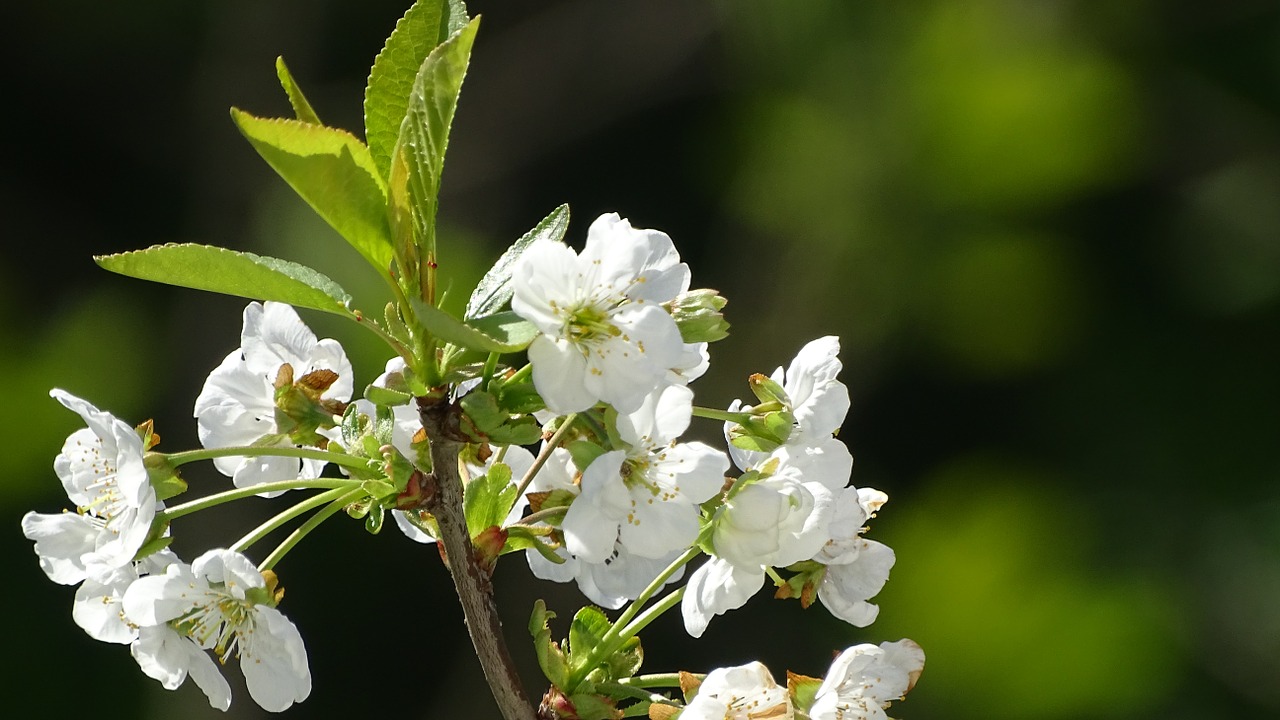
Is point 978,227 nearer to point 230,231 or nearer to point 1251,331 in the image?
point 1251,331

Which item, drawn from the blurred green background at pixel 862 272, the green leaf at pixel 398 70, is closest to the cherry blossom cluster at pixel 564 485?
the green leaf at pixel 398 70

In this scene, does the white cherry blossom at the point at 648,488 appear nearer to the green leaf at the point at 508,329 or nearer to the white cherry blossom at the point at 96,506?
the green leaf at the point at 508,329

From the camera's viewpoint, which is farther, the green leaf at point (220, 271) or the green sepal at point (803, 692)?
the green sepal at point (803, 692)

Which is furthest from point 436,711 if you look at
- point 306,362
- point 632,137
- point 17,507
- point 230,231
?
point 306,362

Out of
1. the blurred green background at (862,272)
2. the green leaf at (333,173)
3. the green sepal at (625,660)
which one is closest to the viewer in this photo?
the green leaf at (333,173)

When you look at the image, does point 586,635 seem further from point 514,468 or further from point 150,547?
point 150,547

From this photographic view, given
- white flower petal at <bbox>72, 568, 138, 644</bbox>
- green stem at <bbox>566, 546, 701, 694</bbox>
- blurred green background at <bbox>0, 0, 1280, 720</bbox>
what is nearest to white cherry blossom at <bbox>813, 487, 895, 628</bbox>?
green stem at <bbox>566, 546, 701, 694</bbox>

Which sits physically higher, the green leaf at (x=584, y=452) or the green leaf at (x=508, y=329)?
the green leaf at (x=508, y=329)
